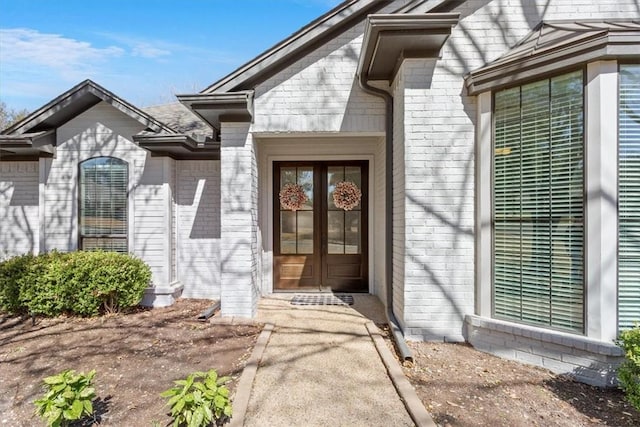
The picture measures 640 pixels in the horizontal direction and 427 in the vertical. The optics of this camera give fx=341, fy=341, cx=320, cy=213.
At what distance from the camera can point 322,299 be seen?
6.10 m

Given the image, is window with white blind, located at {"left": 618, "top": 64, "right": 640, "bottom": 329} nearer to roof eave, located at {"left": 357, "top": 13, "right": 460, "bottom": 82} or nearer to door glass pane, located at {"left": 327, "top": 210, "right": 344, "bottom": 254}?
roof eave, located at {"left": 357, "top": 13, "right": 460, "bottom": 82}

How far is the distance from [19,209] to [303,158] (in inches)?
215

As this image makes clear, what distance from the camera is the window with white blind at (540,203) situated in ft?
11.2

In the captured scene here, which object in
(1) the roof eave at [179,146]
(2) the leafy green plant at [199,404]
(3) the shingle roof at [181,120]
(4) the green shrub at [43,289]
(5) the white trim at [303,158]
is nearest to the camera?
(2) the leafy green plant at [199,404]

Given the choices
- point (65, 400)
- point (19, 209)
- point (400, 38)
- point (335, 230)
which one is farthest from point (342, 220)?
point (19, 209)

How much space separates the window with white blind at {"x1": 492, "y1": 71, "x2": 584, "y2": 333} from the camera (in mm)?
3408

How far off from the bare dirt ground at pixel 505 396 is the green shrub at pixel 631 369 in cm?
21

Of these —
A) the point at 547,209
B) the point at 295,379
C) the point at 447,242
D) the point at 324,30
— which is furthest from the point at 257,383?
the point at 324,30

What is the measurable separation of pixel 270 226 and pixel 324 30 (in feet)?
11.4

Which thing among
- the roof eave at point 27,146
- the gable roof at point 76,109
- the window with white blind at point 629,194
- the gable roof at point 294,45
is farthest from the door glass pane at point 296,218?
the window with white blind at point 629,194

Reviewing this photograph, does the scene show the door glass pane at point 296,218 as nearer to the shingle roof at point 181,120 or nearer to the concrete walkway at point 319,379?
the shingle roof at point 181,120

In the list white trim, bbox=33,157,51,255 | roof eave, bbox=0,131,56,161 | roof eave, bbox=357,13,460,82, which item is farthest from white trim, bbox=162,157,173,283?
roof eave, bbox=357,13,460,82

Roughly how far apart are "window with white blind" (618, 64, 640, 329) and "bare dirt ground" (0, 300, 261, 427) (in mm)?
3885

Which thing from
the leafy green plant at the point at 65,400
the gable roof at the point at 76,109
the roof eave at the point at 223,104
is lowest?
the leafy green plant at the point at 65,400
